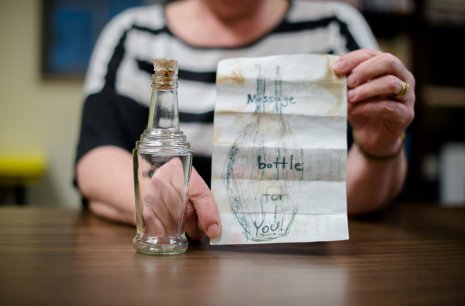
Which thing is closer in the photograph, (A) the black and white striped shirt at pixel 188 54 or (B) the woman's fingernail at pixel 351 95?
(B) the woman's fingernail at pixel 351 95

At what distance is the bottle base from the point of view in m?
0.54

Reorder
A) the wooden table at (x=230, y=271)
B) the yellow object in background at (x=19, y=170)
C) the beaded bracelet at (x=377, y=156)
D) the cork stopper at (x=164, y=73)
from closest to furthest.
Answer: the wooden table at (x=230, y=271), the cork stopper at (x=164, y=73), the beaded bracelet at (x=377, y=156), the yellow object in background at (x=19, y=170)

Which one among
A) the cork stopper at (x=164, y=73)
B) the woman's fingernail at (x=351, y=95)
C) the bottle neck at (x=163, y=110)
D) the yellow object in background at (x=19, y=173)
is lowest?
the yellow object in background at (x=19, y=173)

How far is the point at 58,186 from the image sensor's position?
2275 millimetres

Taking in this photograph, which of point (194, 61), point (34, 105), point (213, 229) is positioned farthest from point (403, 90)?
point (34, 105)

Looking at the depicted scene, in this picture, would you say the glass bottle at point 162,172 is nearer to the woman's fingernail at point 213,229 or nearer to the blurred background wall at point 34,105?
the woman's fingernail at point 213,229

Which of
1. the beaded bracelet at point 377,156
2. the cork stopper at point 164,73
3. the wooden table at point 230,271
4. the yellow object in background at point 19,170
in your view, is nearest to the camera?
the wooden table at point 230,271

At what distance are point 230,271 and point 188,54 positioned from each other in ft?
2.36

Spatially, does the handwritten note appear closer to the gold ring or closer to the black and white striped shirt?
the gold ring

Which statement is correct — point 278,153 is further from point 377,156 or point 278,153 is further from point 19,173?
point 19,173

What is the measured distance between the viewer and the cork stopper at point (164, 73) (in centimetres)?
52

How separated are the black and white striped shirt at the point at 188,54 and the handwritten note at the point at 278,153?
1.50 ft

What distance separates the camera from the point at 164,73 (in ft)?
1.73

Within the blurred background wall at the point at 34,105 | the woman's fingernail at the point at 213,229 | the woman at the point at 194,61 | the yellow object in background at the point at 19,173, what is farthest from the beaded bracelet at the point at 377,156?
the blurred background wall at the point at 34,105
